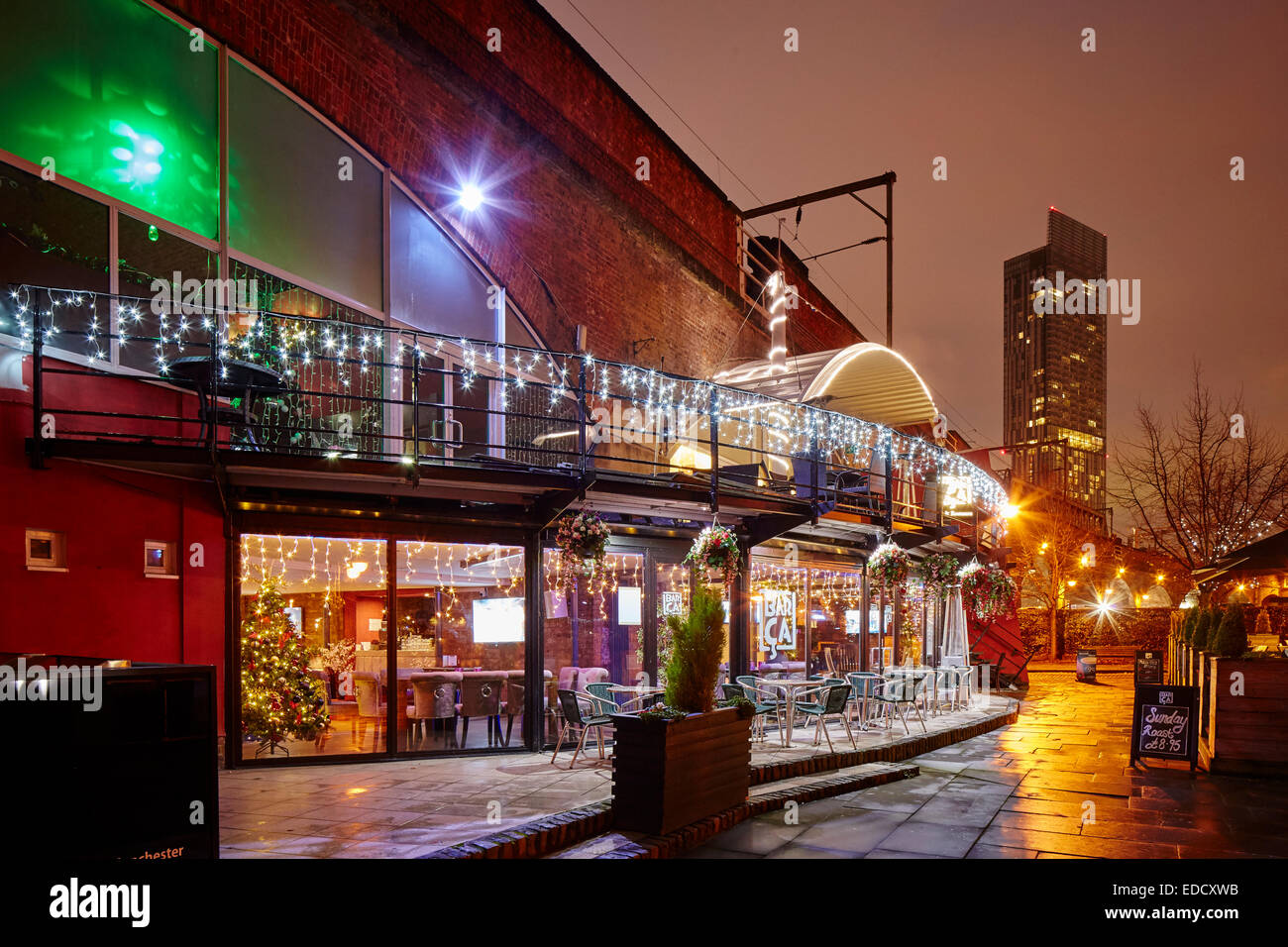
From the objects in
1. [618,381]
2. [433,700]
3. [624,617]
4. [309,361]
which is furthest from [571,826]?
[618,381]

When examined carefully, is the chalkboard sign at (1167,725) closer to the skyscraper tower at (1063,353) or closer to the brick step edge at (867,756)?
the brick step edge at (867,756)

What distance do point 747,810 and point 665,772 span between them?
1302 mm

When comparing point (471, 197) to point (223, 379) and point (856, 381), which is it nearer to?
point (223, 379)

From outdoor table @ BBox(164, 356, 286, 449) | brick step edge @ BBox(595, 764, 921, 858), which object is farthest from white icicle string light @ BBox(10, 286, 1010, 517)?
brick step edge @ BBox(595, 764, 921, 858)

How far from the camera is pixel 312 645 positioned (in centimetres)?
903

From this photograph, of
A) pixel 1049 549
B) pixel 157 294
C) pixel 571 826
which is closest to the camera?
pixel 571 826

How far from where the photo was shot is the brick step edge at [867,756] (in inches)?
334

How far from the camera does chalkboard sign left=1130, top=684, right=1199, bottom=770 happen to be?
372 inches

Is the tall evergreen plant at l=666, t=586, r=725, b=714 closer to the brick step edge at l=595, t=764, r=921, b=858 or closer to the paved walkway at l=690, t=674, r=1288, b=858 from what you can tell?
the brick step edge at l=595, t=764, r=921, b=858

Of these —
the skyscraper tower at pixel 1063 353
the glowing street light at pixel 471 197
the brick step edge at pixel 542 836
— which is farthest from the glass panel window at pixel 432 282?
the skyscraper tower at pixel 1063 353

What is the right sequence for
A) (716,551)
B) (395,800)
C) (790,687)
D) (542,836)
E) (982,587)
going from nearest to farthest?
1. (542,836)
2. (395,800)
3. (716,551)
4. (790,687)
5. (982,587)

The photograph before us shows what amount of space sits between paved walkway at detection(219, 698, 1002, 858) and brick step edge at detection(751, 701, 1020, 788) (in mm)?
272

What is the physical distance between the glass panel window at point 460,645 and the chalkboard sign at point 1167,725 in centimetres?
691
